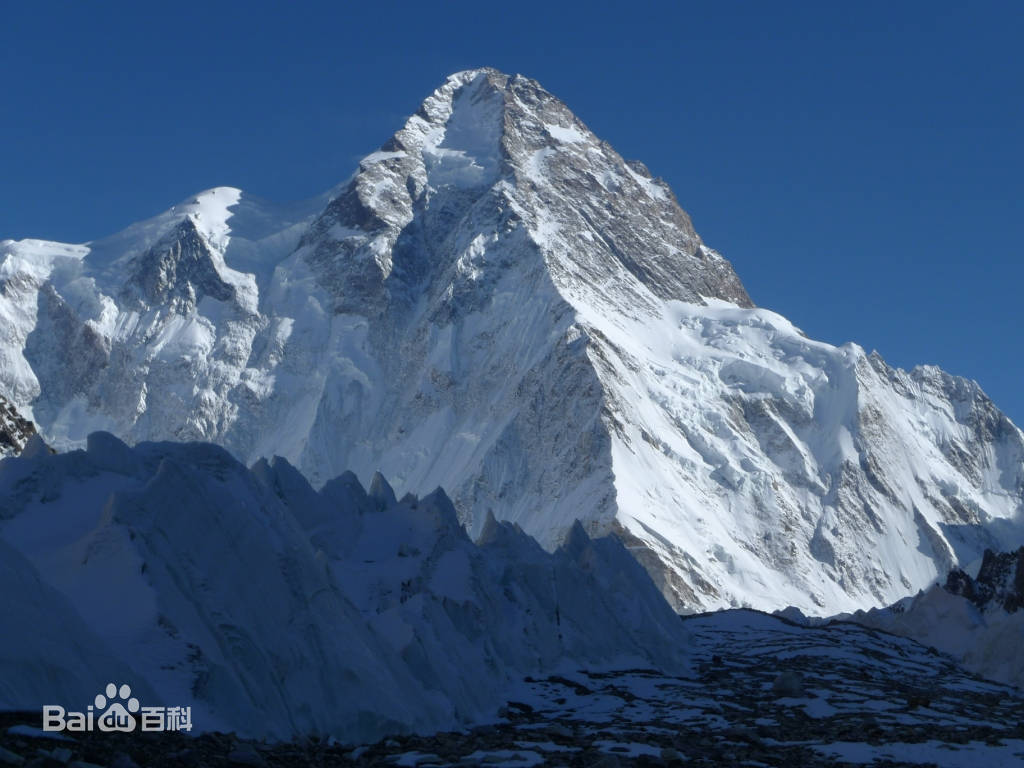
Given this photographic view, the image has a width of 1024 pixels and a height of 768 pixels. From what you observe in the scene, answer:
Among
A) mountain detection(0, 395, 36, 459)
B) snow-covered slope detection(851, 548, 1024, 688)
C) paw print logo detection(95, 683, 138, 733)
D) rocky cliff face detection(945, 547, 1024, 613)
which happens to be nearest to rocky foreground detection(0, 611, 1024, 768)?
paw print logo detection(95, 683, 138, 733)

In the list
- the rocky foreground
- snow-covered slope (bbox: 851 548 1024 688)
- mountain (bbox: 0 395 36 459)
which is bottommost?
the rocky foreground

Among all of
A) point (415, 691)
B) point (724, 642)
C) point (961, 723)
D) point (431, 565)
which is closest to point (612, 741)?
point (415, 691)

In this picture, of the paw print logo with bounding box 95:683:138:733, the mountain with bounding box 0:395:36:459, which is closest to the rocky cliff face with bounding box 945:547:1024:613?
the mountain with bounding box 0:395:36:459

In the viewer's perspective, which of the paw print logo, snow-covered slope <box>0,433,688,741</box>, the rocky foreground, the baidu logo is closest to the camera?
the baidu logo

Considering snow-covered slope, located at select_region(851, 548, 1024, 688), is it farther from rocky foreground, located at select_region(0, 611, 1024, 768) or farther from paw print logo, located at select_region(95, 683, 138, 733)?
paw print logo, located at select_region(95, 683, 138, 733)

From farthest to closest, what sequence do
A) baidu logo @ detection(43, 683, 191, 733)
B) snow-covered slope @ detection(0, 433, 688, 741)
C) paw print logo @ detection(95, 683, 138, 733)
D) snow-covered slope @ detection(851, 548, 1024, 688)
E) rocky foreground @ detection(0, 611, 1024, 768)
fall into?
snow-covered slope @ detection(851, 548, 1024, 688)
snow-covered slope @ detection(0, 433, 688, 741)
paw print logo @ detection(95, 683, 138, 733)
rocky foreground @ detection(0, 611, 1024, 768)
baidu logo @ detection(43, 683, 191, 733)

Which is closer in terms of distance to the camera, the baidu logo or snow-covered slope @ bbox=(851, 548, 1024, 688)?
the baidu logo

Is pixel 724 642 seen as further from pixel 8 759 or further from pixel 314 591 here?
pixel 8 759

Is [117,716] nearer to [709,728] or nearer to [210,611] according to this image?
[210,611]

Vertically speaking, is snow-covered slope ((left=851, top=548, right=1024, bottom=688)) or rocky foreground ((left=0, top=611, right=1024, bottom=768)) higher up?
snow-covered slope ((left=851, top=548, right=1024, bottom=688))
